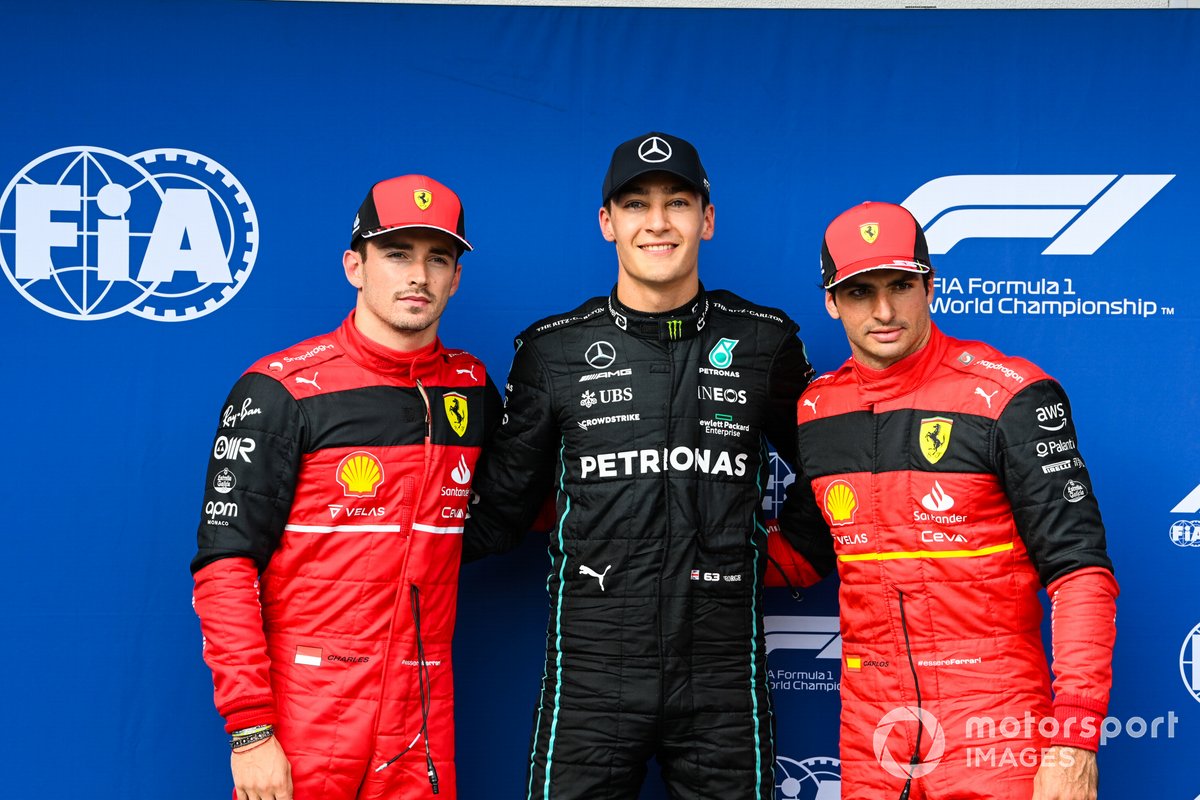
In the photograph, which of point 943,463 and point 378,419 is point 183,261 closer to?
point 378,419

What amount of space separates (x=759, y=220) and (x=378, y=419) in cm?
114

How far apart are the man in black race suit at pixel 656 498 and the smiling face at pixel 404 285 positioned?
10.6 inches

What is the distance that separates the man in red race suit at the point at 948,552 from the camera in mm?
1881

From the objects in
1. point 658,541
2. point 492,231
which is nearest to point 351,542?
point 658,541

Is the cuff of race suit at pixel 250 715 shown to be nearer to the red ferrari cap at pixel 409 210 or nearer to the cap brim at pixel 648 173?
the red ferrari cap at pixel 409 210

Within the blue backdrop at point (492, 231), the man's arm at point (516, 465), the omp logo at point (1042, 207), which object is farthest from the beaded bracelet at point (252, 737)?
the omp logo at point (1042, 207)

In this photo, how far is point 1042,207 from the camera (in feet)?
8.93

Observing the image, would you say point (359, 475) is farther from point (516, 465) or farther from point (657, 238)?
point (657, 238)

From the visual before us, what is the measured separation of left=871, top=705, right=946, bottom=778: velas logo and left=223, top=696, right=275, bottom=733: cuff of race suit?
1155 millimetres

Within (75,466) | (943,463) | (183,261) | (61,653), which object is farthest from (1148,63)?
(61,653)

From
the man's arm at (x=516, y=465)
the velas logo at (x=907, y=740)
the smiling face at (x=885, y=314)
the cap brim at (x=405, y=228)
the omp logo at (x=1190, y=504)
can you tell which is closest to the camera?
the velas logo at (x=907, y=740)

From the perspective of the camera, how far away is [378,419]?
2209 millimetres

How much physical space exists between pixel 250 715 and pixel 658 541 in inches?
33.6

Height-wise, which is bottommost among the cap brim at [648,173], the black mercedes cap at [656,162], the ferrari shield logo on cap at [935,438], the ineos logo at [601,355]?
the ferrari shield logo on cap at [935,438]
